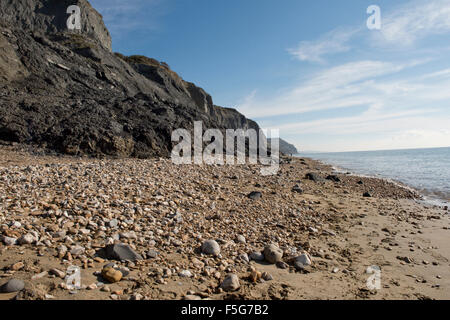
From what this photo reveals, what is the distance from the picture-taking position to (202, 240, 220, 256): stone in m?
4.96

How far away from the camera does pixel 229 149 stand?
80.9ft

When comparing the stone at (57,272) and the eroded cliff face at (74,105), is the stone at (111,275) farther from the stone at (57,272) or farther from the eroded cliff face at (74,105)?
the eroded cliff face at (74,105)

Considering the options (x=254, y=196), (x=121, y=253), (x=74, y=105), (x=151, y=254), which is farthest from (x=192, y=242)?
(x=74, y=105)

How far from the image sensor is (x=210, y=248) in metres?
5.00

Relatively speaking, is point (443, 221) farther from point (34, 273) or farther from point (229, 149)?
point (229, 149)

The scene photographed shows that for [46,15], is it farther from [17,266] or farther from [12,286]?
[12,286]

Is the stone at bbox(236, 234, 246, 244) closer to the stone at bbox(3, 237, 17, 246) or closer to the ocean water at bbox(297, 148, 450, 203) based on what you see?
the stone at bbox(3, 237, 17, 246)

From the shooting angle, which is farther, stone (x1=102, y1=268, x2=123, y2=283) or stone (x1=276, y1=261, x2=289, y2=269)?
stone (x1=276, y1=261, x2=289, y2=269)

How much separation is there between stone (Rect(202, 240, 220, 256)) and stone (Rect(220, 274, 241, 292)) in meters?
0.92

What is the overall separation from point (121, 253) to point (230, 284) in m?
1.94

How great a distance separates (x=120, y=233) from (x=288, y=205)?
6236 mm

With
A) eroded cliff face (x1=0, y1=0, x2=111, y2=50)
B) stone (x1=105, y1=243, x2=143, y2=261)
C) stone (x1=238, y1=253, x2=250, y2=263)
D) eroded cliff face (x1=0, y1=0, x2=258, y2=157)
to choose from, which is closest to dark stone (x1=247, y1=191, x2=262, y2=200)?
stone (x1=238, y1=253, x2=250, y2=263)

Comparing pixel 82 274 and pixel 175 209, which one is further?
pixel 175 209

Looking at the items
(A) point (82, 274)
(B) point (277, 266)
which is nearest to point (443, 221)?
(B) point (277, 266)
